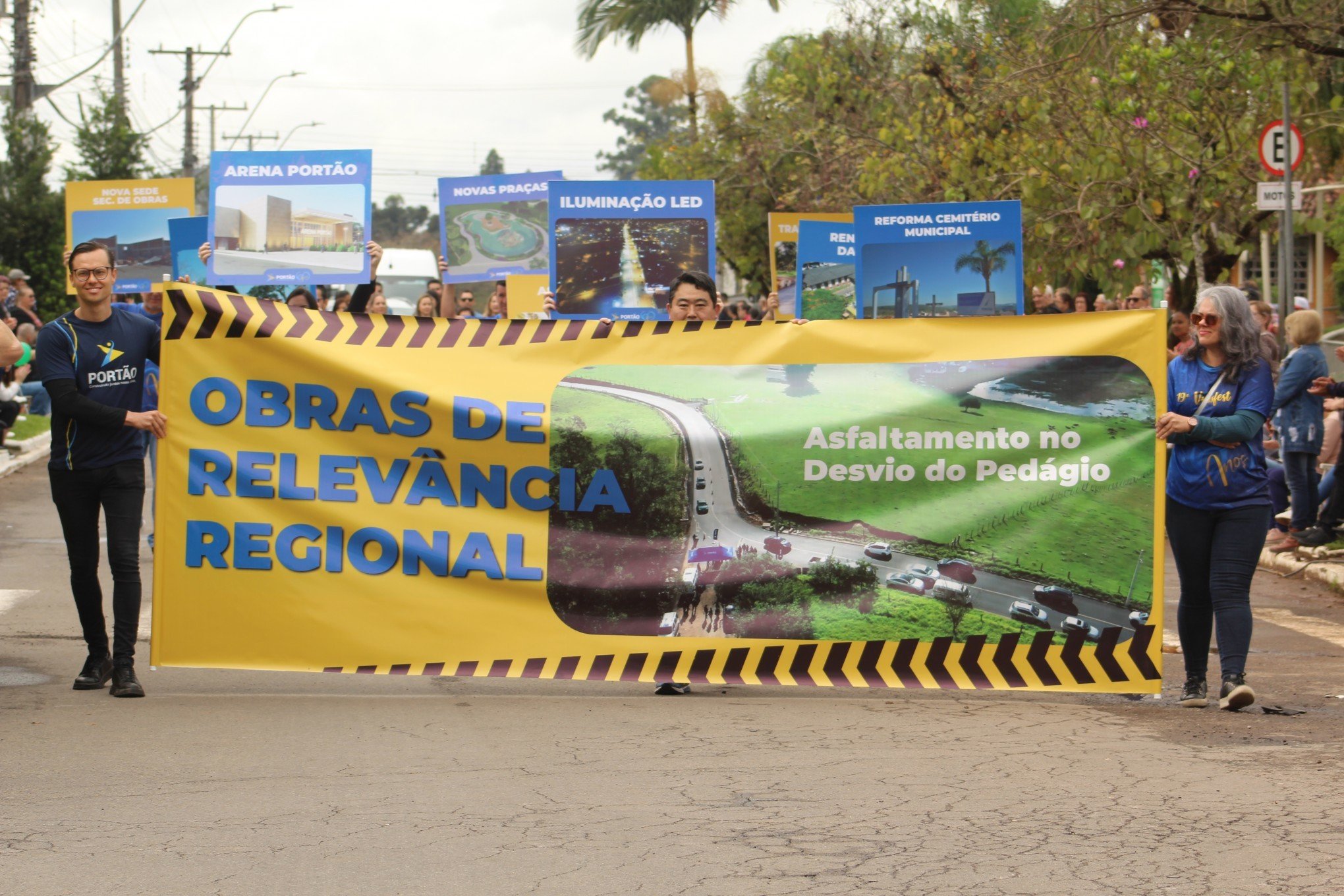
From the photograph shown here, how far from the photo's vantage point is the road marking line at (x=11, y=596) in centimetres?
972

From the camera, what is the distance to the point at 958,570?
280 inches

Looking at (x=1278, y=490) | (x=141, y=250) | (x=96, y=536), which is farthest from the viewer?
(x=141, y=250)

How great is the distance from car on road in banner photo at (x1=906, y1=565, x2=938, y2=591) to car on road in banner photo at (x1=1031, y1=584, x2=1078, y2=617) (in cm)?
43

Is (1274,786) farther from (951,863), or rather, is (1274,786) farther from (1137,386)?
(1137,386)

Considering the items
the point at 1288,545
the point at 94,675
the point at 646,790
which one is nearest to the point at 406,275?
the point at 1288,545

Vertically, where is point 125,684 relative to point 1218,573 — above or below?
below

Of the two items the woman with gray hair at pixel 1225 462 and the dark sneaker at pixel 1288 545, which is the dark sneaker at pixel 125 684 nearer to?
the woman with gray hair at pixel 1225 462

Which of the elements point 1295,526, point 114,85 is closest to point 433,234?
point 114,85

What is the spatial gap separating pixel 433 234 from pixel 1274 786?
126713mm

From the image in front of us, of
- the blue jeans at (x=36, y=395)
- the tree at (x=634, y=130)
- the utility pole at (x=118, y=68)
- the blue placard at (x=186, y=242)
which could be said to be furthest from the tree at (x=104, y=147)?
the tree at (x=634, y=130)

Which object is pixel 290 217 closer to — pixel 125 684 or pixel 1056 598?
pixel 125 684

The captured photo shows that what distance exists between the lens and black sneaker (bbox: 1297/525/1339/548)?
41.3ft

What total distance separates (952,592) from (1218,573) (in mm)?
1168

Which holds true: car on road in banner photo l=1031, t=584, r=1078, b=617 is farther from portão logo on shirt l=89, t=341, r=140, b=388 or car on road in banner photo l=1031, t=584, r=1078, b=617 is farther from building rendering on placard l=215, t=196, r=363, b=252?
building rendering on placard l=215, t=196, r=363, b=252
